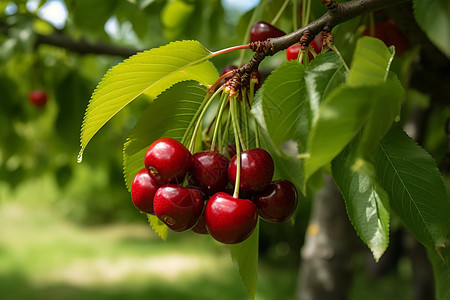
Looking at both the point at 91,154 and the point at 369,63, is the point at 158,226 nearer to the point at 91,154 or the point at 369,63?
the point at 369,63

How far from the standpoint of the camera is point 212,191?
74 centimetres

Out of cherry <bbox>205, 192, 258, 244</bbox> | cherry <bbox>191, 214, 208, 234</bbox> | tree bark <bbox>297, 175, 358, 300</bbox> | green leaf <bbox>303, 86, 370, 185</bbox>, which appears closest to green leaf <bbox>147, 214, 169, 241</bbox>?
cherry <bbox>191, 214, 208, 234</bbox>

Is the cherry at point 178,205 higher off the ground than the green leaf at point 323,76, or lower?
lower

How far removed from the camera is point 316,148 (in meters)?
0.50

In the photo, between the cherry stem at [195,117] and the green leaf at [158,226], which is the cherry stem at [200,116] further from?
the green leaf at [158,226]

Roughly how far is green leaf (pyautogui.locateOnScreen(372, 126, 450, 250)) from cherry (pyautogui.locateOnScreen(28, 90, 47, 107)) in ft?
6.91

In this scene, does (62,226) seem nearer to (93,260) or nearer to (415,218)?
(93,260)

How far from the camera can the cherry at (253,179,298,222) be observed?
0.71 meters

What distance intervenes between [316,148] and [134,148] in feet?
1.35

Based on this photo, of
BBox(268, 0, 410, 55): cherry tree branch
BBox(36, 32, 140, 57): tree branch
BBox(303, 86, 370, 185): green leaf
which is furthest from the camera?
BBox(36, 32, 140, 57): tree branch

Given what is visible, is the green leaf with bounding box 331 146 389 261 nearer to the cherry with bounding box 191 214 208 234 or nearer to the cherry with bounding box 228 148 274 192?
the cherry with bounding box 228 148 274 192

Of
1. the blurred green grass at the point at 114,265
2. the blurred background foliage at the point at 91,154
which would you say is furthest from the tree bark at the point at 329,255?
the blurred green grass at the point at 114,265

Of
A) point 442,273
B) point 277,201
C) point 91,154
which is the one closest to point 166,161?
point 277,201

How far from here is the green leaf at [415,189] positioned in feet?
2.16
